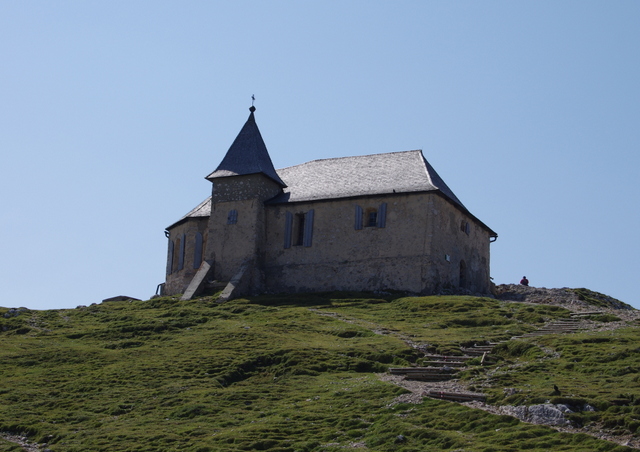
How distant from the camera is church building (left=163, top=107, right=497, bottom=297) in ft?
186

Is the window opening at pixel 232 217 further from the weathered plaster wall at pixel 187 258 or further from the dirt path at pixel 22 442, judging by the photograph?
the dirt path at pixel 22 442

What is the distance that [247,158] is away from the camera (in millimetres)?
63250

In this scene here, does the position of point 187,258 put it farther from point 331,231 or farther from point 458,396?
point 458,396

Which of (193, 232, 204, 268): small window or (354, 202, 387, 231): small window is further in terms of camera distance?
(193, 232, 204, 268): small window

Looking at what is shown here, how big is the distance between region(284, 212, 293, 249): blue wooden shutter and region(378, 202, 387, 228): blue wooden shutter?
6.18 m

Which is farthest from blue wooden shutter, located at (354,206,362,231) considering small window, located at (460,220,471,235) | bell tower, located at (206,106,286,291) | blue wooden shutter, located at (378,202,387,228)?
small window, located at (460,220,471,235)

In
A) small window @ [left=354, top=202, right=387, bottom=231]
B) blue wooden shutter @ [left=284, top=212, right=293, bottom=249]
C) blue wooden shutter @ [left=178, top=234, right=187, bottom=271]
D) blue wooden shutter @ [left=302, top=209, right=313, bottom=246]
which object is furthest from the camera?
blue wooden shutter @ [left=178, top=234, right=187, bottom=271]

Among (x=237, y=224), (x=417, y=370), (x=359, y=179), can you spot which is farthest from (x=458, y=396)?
(x=237, y=224)

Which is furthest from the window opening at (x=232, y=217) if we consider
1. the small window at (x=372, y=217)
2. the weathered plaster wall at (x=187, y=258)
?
the small window at (x=372, y=217)

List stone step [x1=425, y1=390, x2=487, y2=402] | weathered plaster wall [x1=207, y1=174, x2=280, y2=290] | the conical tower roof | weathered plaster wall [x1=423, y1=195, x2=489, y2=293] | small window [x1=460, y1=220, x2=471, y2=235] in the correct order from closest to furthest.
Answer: stone step [x1=425, y1=390, x2=487, y2=402], weathered plaster wall [x1=423, y1=195, x2=489, y2=293], weathered plaster wall [x1=207, y1=174, x2=280, y2=290], small window [x1=460, y1=220, x2=471, y2=235], the conical tower roof

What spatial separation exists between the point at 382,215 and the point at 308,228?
5139 millimetres

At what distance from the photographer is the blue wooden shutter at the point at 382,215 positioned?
5759 centimetres

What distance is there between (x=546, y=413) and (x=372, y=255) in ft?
95.7

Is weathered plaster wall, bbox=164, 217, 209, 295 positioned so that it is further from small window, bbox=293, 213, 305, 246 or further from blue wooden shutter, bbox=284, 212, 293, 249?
small window, bbox=293, 213, 305, 246
